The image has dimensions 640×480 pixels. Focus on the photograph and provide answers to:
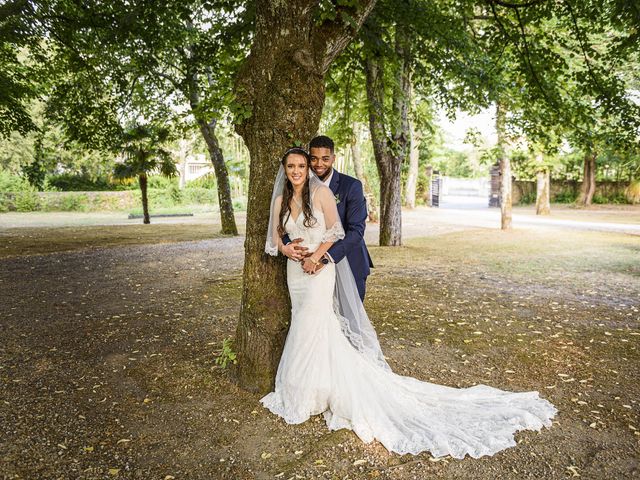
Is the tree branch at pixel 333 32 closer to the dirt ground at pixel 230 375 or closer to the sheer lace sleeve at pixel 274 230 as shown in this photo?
the sheer lace sleeve at pixel 274 230

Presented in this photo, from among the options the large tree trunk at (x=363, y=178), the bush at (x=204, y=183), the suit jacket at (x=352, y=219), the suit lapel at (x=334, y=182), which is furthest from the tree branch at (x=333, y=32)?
the bush at (x=204, y=183)

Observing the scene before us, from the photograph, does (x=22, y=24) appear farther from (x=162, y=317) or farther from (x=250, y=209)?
(x=250, y=209)

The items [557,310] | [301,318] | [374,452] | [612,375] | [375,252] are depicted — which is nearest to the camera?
[374,452]

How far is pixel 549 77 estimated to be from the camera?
339 inches

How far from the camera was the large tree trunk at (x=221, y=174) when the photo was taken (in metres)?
18.6

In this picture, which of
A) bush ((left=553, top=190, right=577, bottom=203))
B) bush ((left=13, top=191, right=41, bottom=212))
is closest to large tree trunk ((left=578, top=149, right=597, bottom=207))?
bush ((left=553, top=190, right=577, bottom=203))

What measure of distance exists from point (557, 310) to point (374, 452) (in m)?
5.48

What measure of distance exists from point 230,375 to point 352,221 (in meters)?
2.04

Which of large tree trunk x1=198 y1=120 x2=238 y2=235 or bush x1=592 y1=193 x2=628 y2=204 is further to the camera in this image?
bush x1=592 y1=193 x2=628 y2=204

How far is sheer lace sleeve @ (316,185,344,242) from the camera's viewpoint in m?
3.86

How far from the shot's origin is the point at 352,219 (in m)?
4.07

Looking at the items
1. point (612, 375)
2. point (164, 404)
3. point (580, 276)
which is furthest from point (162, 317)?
point (580, 276)

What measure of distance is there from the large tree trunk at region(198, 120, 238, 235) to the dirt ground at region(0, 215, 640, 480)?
26.9 feet

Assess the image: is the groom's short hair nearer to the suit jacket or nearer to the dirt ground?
the suit jacket
